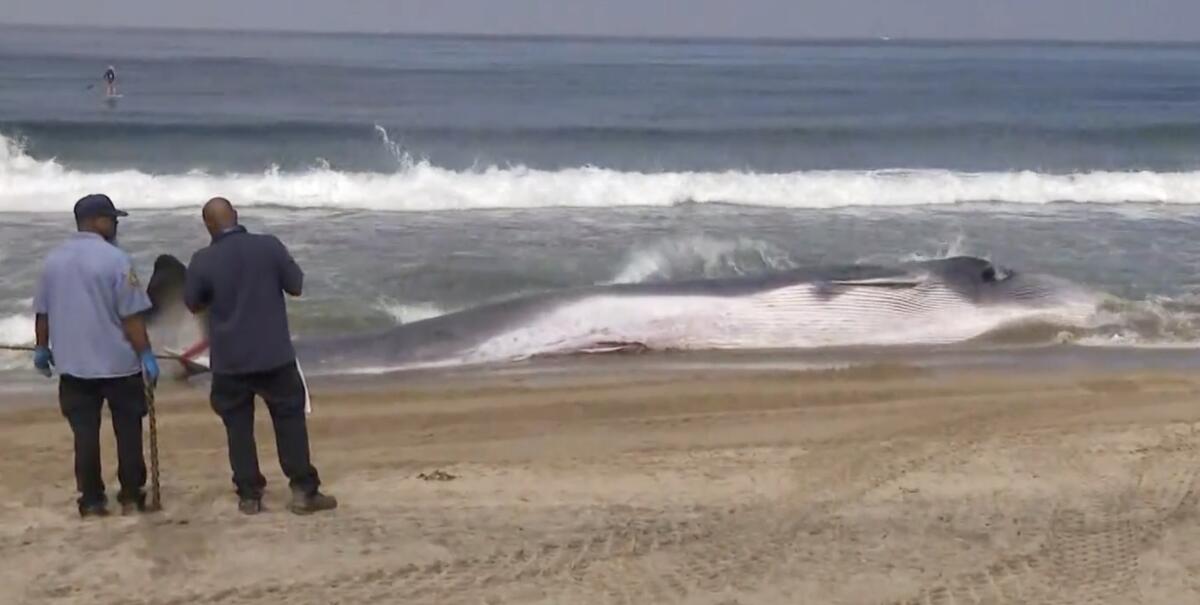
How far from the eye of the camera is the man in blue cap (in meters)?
6.05

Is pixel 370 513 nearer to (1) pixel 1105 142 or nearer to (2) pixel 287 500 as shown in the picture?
(2) pixel 287 500

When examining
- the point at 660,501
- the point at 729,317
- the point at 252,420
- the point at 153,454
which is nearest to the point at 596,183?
the point at 729,317

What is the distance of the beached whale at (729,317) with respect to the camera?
10406 millimetres

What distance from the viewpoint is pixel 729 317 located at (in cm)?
1087

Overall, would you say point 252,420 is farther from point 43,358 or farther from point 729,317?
point 729,317

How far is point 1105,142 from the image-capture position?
116 ft

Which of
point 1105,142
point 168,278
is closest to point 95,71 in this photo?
point 1105,142

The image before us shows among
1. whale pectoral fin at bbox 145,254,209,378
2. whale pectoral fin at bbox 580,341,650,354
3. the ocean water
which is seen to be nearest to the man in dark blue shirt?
whale pectoral fin at bbox 145,254,209,378

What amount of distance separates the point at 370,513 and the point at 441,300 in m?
6.87

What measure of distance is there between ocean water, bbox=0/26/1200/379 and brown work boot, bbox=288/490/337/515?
5.42 m

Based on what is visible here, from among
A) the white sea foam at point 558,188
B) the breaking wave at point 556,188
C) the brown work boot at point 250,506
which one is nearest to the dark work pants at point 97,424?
the brown work boot at point 250,506

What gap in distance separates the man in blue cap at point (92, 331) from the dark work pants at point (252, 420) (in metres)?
0.36

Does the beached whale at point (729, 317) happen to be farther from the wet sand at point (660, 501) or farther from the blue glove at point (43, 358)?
the blue glove at point (43, 358)

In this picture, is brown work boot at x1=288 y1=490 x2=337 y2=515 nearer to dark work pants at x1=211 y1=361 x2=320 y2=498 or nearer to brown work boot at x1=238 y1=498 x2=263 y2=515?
dark work pants at x1=211 y1=361 x2=320 y2=498
